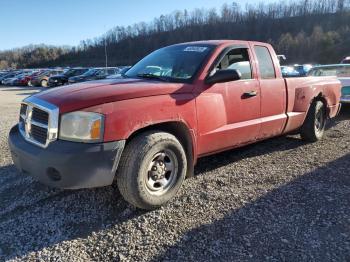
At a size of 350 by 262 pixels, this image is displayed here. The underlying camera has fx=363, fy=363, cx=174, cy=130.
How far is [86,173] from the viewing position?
10.8 ft

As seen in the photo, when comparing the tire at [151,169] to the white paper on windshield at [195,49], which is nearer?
the tire at [151,169]

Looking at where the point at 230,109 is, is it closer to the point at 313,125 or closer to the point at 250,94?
the point at 250,94

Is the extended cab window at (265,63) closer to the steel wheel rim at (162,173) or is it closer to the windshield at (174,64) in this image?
the windshield at (174,64)

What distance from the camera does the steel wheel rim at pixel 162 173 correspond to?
375 centimetres

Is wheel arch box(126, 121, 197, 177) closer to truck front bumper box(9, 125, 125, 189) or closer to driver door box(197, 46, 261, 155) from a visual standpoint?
driver door box(197, 46, 261, 155)

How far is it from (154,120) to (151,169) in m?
0.52

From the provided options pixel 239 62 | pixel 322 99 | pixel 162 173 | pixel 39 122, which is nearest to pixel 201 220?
pixel 162 173

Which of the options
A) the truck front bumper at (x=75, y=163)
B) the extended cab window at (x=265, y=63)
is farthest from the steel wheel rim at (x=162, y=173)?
the extended cab window at (x=265, y=63)

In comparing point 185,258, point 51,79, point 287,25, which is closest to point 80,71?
point 51,79

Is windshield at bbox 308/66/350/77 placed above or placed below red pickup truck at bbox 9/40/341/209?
above

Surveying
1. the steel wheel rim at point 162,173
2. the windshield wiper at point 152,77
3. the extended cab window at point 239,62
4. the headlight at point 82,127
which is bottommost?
the steel wheel rim at point 162,173

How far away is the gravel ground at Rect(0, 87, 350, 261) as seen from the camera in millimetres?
3074

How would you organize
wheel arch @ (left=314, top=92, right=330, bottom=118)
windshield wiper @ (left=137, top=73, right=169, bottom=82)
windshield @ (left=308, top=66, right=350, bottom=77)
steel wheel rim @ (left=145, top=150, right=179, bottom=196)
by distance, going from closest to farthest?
steel wheel rim @ (left=145, top=150, right=179, bottom=196) < windshield wiper @ (left=137, top=73, right=169, bottom=82) < wheel arch @ (left=314, top=92, right=330, bottom=118) < windshield @ (left=308, top=66, right=350, bottom=77)

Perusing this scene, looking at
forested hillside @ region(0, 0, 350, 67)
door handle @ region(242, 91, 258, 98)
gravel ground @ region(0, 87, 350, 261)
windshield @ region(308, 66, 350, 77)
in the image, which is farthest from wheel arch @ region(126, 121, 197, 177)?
forested hillside @ region(0, 0, 350, 67)
